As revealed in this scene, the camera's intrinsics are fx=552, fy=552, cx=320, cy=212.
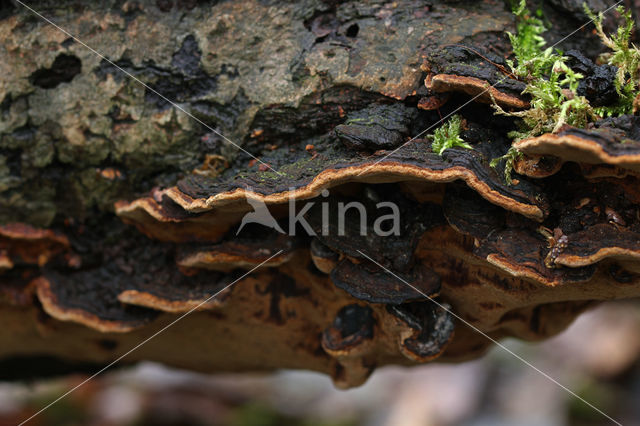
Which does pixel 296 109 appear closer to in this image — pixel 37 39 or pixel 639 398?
pixel 37 39

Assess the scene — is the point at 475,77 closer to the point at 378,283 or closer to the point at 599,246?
the point at 599,246

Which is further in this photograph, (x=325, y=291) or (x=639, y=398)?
(x=639, y=398)

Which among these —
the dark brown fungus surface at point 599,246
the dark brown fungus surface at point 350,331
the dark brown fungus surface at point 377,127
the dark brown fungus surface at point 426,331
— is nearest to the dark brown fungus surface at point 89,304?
the dark brown fungus surface at point 350,331

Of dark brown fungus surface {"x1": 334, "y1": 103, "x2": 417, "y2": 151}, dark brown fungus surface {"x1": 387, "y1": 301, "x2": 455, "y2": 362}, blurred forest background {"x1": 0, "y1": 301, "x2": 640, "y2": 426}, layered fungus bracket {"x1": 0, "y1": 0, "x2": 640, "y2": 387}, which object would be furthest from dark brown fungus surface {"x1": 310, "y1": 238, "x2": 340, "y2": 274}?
blurred forest background {"x1": 0, "y1": 301, "x2": 640, "y2": 426}

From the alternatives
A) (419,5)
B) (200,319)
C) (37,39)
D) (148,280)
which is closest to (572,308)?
(419,5)

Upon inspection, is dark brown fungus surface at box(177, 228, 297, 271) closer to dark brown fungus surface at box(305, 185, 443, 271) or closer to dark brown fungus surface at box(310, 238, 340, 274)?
dark brown fungus surface at box(310, 238, 340, 274)

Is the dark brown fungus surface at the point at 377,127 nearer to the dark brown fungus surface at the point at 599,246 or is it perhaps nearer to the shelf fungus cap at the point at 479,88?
the shelf fungus cap at the point at 479,88

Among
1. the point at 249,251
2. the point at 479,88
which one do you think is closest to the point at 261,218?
the point at 249,251
